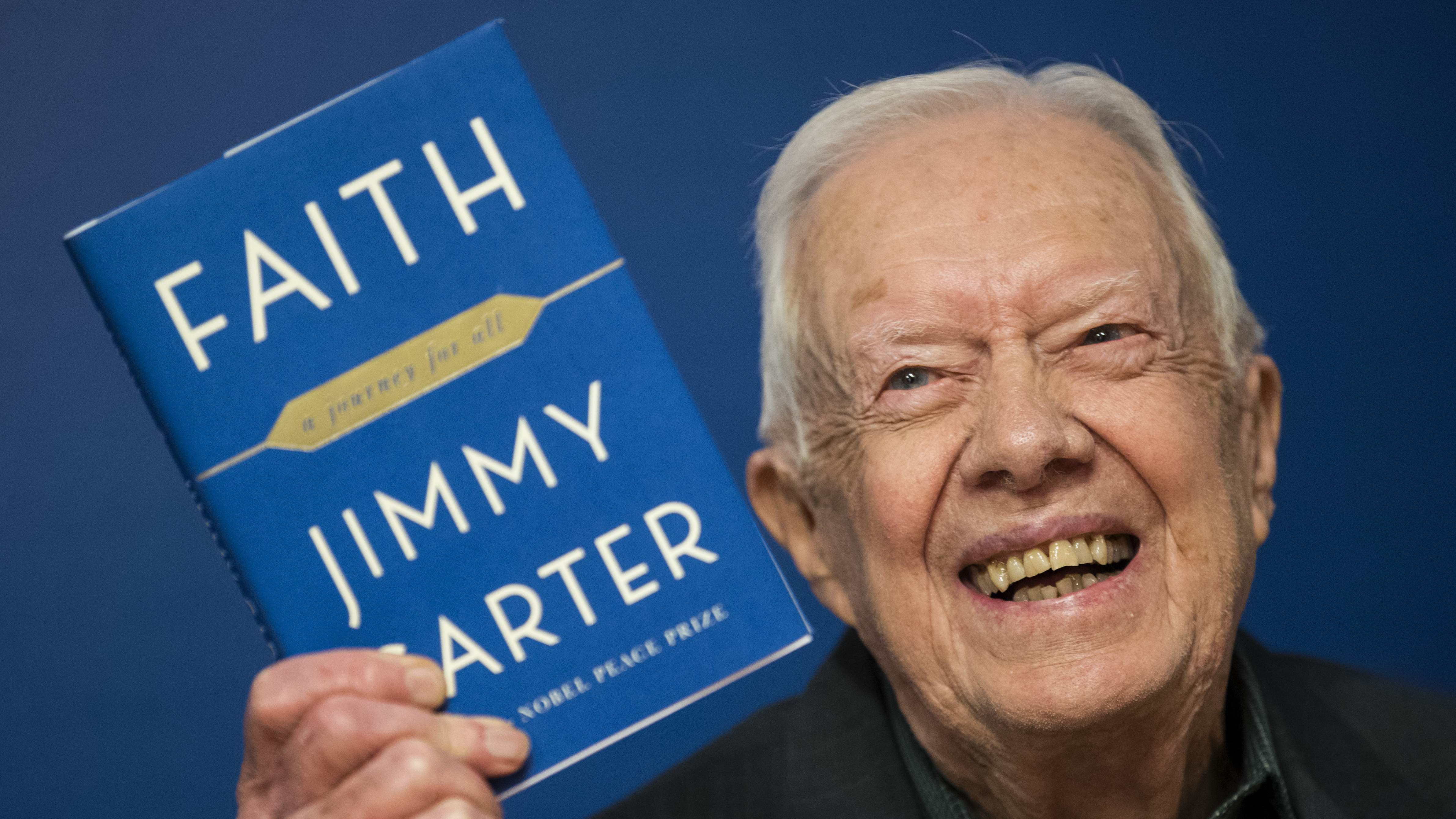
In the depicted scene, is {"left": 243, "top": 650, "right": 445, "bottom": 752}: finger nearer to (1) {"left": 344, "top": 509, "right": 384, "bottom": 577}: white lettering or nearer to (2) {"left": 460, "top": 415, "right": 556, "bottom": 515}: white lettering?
(1) {"left": 344, "top": 509, "right": 384, "bottom": 577}: white lettering

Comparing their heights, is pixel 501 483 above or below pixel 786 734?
above

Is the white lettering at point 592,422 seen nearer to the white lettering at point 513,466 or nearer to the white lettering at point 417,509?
the white lettering at point 513,466

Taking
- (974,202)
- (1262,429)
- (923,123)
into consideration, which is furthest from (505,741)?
(1262,429)

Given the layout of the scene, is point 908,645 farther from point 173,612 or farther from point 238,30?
point 238,30

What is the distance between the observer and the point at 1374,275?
237 cm

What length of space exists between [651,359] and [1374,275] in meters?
1.74

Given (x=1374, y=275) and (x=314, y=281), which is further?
(x=1374, y=275)

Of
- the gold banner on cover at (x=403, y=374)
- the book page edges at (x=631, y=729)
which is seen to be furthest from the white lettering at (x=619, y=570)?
the gold banner on cover at (x=403, y=374)

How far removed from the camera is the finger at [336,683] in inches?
48.7

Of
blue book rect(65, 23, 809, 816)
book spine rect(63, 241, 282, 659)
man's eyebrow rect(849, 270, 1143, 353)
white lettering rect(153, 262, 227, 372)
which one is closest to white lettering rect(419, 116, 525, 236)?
blue book rect(65, 23, 809, 816)

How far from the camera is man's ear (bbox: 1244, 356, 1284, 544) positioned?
63.8 inches

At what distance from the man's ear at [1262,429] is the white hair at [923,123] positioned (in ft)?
0.13

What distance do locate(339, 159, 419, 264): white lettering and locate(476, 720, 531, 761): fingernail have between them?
50 cm

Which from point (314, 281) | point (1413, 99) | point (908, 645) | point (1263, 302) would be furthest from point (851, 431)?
point (1413, 99)
